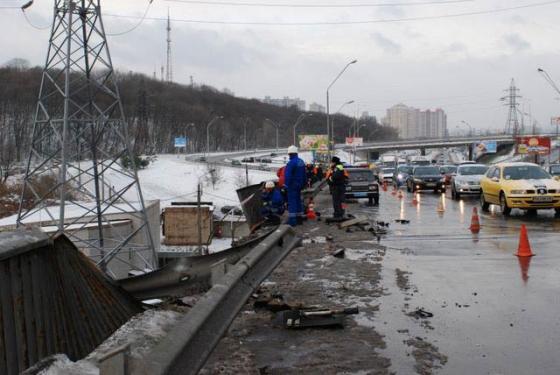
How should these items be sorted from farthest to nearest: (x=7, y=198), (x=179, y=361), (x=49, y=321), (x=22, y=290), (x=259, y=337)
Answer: (x=7, y=198)
(x=259, y=337)
(x=49, y=321)
(x=22, y=290)
(x=179, y=361)

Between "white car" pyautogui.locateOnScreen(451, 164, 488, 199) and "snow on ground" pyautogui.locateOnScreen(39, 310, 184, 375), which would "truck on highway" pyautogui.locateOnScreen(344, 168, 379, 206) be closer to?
"white car" pyautogui.locateOnScreen(451, 164, 488, 199)

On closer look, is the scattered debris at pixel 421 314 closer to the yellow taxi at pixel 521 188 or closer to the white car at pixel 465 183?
the yellow taxi at pixel 521 188

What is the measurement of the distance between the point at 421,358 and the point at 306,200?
17.5 meters

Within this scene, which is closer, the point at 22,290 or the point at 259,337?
the point at 22,290

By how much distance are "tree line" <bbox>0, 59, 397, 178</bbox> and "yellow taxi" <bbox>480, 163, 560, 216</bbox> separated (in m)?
75.8

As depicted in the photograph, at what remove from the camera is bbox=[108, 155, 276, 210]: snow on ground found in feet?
247

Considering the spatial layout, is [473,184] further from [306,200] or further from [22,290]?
[22,290]

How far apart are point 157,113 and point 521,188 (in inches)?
5686

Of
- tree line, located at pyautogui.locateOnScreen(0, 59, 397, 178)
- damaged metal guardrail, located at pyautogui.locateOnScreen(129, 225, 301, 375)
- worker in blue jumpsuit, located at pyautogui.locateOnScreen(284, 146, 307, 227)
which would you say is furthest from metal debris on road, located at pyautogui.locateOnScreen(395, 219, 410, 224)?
tree line, located at pyautogui.locateOnScreen(0, 59, 397, 178)

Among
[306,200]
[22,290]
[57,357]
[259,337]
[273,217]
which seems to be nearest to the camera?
[57,357]

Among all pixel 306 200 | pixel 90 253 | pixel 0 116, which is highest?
pixel 0 116

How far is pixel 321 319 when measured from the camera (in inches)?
228

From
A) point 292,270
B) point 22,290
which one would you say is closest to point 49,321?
point 22,290

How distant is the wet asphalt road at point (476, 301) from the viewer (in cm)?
505
